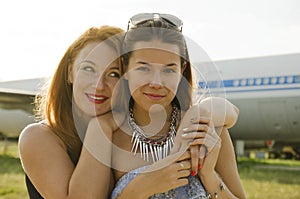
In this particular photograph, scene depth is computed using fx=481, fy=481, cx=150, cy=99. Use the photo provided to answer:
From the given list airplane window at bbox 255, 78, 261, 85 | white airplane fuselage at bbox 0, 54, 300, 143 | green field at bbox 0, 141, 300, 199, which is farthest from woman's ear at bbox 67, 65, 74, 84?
airplane window at bbox 255, 78, 261, 85

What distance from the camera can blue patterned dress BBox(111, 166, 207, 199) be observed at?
44.7 inches

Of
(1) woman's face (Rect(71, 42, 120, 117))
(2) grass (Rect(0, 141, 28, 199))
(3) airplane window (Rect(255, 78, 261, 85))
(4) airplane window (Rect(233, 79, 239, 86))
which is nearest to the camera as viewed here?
(1) woman's face (Rect(71, 42, 120, 117))

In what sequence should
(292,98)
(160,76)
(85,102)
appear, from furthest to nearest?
1. (292,98)
2. (85,102)
3. (160,76)

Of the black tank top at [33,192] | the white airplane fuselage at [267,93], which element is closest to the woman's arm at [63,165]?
the black tank top at [33,192]

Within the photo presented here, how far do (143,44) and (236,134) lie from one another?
36.0ft

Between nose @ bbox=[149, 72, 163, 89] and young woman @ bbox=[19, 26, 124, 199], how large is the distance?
0.15 m

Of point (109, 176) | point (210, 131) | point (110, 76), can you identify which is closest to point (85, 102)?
point (110, 76)

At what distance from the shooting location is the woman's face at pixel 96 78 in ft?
4.04

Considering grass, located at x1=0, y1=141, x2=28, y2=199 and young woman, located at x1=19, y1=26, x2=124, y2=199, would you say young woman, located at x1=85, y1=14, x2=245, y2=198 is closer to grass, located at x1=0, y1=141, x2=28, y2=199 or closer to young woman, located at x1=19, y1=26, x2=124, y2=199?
young woman, located at x1=19, y1=26, x2=124, y2=199

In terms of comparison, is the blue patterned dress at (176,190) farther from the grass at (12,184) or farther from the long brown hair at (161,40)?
the grass at (12,184)

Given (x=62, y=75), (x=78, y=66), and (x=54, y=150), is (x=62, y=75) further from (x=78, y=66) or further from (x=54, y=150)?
(x=54, y=150)

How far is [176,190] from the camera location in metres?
1.15

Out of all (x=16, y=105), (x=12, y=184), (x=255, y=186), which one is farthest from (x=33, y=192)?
(x=16, y=105)

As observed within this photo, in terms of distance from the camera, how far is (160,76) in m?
1.14
